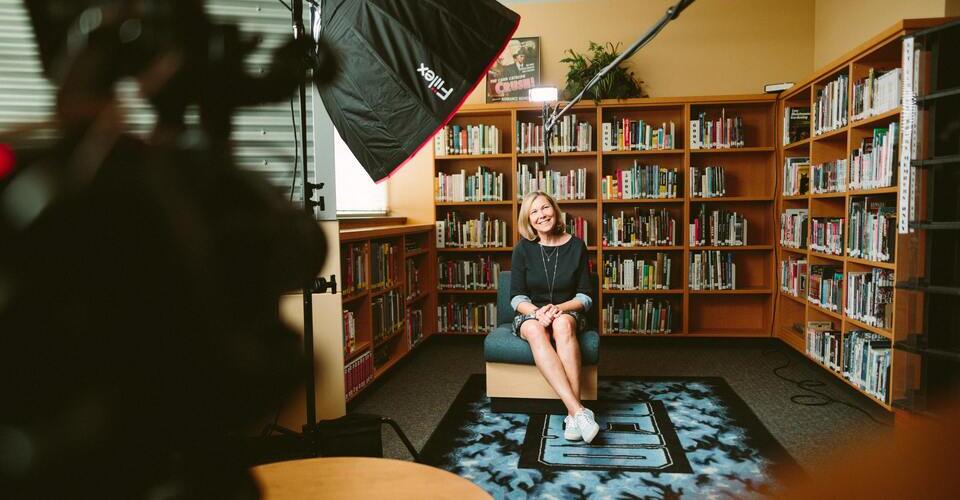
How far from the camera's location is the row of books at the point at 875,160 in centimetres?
285

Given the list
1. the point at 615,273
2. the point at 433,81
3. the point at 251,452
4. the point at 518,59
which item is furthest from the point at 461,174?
the point at 251,452

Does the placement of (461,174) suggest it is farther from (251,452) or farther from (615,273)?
(251,452)

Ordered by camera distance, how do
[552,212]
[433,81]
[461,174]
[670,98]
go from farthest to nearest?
[461,174]
[670,98]
[552,212]
[433,81]

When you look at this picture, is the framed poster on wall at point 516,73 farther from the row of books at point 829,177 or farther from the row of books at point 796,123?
the row of books at point 829,177

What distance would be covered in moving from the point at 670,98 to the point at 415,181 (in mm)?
2199

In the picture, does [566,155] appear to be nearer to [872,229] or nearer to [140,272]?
[872,229]

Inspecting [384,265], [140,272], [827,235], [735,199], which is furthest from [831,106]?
[140,272]

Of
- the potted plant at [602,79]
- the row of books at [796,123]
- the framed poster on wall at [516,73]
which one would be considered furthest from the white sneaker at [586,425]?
the framed poster on wall at [516,73]

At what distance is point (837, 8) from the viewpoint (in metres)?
4.24

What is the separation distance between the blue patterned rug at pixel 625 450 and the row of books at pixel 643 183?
181 centimetres

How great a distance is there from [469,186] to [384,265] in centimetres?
133

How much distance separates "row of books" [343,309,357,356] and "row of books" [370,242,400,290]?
31 centimetres

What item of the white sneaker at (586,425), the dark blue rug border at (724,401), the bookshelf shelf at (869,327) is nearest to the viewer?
the dark blue rug border at (724,401)

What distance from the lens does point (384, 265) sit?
12.7 ft
